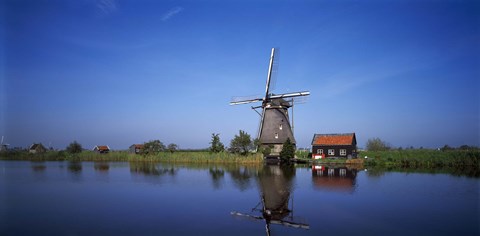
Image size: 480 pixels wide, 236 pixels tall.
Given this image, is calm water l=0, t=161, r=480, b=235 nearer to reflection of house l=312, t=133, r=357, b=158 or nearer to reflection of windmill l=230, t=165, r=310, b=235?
reflection of windmill l=230, t=165, r=310, b=235

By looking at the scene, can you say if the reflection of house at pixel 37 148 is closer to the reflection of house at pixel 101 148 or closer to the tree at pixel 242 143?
the reflection of house at pixel 101 148

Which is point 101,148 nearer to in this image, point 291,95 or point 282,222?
point 291,95

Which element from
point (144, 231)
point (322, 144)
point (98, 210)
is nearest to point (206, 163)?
point (322, 144)

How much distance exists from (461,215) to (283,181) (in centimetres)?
983

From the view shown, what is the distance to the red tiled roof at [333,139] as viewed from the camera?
3697cm

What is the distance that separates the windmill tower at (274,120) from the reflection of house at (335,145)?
2760 mm

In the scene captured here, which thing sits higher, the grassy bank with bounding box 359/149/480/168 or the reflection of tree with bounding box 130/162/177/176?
the grassy bank with bounding box 359/149/480/168

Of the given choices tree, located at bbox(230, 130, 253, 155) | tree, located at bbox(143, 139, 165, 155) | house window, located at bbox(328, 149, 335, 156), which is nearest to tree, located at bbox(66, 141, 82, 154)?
tree, located at bbox(143, 139, 165, 155)

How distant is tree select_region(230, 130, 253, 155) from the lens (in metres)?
36.8

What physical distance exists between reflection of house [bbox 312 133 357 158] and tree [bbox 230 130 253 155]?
7.34 metres

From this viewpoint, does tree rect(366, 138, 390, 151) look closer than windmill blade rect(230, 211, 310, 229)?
No

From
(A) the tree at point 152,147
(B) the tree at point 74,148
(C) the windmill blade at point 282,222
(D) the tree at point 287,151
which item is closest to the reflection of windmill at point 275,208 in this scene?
(C) the windmill blade at point 282,222

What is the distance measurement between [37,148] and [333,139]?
4802cm

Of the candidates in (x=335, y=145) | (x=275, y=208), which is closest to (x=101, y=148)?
(x=335, y=145)
